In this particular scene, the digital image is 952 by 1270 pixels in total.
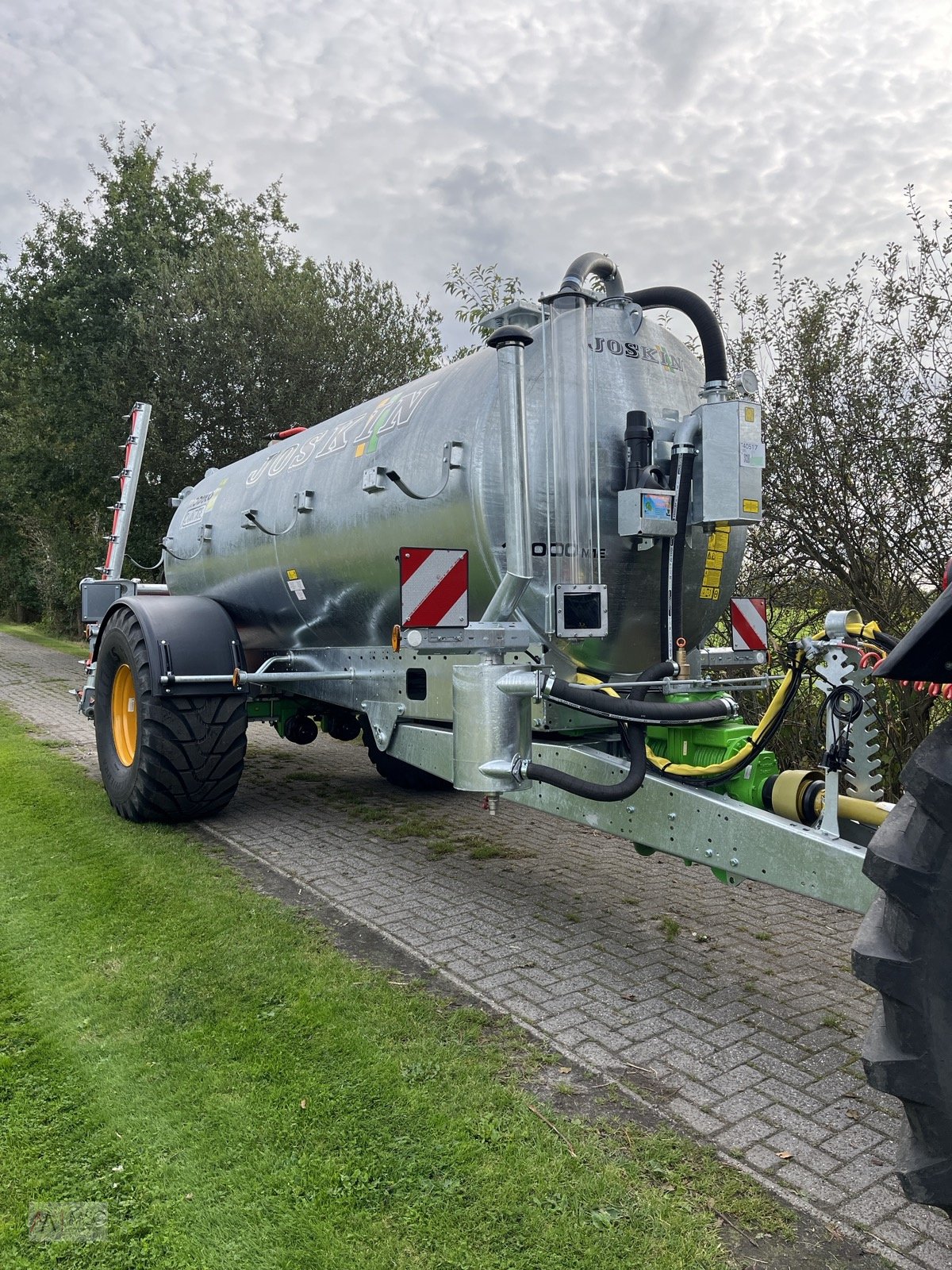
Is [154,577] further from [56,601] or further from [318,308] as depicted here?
[56,601]

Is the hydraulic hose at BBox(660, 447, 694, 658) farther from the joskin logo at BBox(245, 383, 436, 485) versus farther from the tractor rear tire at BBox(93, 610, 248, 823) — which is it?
the tractor rear tire at BBox(93, 610, 248, 823)

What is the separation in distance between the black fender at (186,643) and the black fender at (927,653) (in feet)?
15.2

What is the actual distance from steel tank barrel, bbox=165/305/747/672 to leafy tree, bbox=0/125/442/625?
9760mm

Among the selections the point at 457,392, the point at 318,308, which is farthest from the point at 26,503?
the point at 457,392

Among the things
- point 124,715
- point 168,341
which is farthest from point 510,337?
point 168,341

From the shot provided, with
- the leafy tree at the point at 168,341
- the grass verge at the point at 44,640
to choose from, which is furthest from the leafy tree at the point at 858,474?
the grass verge at the point at 44,640

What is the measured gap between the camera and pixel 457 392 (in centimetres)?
450

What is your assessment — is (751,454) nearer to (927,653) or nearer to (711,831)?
(711,831)

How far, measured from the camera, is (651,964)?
3973 millimetres

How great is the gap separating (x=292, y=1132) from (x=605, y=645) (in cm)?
237

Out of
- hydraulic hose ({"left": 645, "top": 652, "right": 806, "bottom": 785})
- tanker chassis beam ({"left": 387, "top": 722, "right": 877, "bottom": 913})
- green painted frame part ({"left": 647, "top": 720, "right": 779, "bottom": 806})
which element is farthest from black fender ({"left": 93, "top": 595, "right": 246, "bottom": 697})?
hydraulic hose ({"left": 645, "top": 652, "right": 806, "bottom": 785})

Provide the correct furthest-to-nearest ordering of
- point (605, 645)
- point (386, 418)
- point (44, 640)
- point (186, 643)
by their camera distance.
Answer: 1. point (44, 640)
2. point (186, 643)
3. point (386, 418)
4. point (605, 645)

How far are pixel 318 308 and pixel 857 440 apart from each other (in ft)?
36.9

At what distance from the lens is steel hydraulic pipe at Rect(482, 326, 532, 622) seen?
12.4 ft
